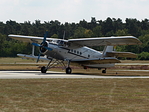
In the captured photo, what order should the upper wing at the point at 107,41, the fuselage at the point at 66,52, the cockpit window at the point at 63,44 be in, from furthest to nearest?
the cockpit window at the point at 63,44, the fuselage at the point at 66,52, the upper wing at the point at 107,41

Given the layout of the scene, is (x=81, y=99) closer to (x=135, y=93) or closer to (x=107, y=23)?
(x=135, y=93)

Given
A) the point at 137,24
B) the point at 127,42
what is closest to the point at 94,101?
the point at 127,42

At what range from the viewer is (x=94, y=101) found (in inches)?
534

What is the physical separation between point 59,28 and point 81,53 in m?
143

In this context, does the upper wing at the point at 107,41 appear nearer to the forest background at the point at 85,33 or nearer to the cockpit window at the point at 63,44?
the cockpit window at the point at 63,44

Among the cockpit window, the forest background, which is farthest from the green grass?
the forest background

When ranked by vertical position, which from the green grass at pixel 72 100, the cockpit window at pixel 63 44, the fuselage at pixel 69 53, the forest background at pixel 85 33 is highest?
the forest background at pixel 85 33

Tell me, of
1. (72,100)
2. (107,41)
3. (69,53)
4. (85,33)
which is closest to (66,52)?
(69,53)

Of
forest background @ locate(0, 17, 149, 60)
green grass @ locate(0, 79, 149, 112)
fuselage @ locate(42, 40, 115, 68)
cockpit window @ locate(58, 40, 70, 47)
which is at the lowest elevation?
green grass @ locate(0, 79, 149, 112)

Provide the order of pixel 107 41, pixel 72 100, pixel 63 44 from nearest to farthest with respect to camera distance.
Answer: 1. pixel 72 100
2. pixel 107 41
3. pixel 63 44

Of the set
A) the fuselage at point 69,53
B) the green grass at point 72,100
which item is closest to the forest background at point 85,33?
the fuselage at point 69,53

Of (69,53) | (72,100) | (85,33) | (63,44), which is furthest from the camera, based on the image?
(85,33)

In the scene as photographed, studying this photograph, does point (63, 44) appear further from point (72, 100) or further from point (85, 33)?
point (85, 33)

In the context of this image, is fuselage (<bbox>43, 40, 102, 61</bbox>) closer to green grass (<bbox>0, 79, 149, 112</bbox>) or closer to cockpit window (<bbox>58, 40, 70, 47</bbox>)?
cockpit window (<bbox>58, 40, 70, 47</bbox>)
